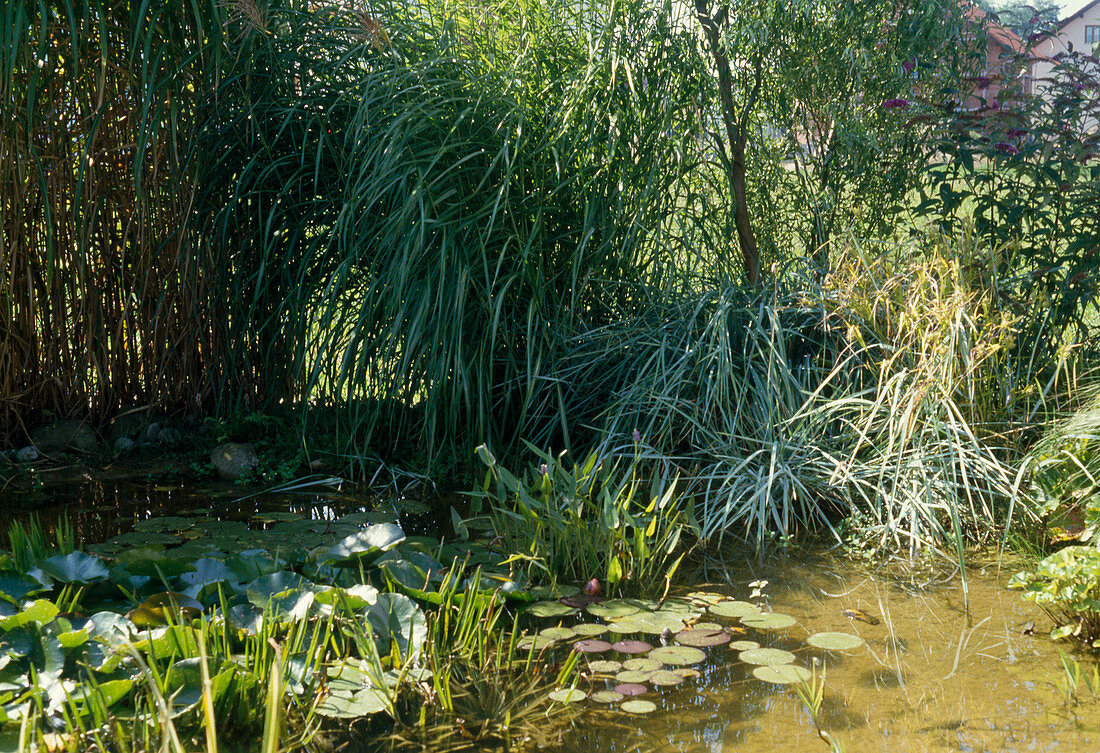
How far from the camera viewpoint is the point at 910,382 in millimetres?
2842

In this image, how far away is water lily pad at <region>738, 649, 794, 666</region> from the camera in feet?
6.12

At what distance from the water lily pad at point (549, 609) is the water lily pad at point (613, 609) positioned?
0.05 m

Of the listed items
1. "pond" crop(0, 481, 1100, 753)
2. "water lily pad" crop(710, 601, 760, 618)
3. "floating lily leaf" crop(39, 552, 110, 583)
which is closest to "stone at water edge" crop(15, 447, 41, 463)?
"pond" crop(0, 481, 1100, 753)

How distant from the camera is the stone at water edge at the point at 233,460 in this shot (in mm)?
3381

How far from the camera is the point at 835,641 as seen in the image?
6.40 feet

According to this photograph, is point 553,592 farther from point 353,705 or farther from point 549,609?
point 353,705

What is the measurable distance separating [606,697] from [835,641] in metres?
0.56

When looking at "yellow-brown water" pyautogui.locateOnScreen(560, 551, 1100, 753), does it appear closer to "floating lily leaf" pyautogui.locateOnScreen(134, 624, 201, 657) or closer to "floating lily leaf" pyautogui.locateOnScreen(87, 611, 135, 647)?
"floating lily leaf" pyautogui.locateOnScreen(134, 624, 201, 657)

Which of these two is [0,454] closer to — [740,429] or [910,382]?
[740,429]

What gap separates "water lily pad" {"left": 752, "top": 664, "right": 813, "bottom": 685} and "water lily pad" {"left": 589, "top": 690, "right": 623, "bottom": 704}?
301 millimetres

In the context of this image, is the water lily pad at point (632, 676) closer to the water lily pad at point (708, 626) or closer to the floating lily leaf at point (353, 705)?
the water lily pad at point (708, 626)

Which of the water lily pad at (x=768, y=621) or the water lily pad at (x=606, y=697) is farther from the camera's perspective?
the water lily pad at (x=768, y=621)

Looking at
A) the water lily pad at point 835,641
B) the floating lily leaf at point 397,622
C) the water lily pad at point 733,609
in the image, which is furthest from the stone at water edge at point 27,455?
the water lily pad at point 835,641

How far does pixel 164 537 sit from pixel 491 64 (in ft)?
6.82
